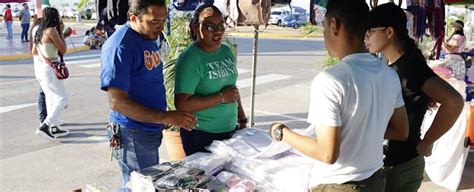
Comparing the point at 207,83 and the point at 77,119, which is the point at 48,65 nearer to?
the point at 77,119

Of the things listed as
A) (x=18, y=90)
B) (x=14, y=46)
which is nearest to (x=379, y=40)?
(x=18, y=90)

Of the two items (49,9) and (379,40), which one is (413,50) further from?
(49,9)

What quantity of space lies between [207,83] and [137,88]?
1.40 ft

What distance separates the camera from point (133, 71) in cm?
236

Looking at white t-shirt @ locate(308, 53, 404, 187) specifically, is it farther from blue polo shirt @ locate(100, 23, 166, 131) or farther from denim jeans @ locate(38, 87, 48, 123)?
denim jeans @ locate(38, 87, 48, 123)

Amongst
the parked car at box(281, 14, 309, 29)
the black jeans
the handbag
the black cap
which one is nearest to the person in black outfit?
the black cap

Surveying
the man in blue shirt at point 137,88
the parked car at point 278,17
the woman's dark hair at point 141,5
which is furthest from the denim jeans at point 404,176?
the parked car at point 278,17

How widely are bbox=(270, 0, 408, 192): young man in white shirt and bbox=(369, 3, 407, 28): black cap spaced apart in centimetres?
43

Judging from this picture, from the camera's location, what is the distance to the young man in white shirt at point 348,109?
1.60 m

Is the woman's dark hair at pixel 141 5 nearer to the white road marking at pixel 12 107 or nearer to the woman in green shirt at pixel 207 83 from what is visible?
the woman in green shirt at pixel 207 83

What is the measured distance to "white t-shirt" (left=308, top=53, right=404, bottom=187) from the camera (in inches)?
62.7

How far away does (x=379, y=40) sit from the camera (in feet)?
7.24

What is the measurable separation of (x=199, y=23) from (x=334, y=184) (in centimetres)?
136

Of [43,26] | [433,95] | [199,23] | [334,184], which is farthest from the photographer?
[43,26]
